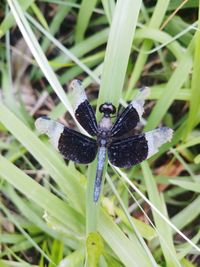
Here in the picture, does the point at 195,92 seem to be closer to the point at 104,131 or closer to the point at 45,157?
the point at 104,131

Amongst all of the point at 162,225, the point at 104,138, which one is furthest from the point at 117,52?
the point at 162,225

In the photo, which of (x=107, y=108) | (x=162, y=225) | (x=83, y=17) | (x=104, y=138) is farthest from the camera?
(x=83, y=17)

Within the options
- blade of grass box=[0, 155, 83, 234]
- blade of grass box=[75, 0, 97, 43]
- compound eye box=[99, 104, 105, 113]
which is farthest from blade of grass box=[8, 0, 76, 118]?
blade of grass box=[75, 0, 97, 43]

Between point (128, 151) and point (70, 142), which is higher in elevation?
point (70, 142)

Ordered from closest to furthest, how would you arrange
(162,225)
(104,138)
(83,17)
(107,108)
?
1. (107,108)
2. (104,138)
3. (162,225)
4. (83,17)

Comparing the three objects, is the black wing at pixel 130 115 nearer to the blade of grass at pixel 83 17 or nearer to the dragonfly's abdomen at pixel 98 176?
the dragonfly's abdomen at pixel 98 176

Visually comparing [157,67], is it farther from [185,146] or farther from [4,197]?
[4,197]

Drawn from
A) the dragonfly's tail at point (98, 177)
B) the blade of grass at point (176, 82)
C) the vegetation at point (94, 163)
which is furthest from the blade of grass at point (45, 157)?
the blade of grass at point (176, 82)
